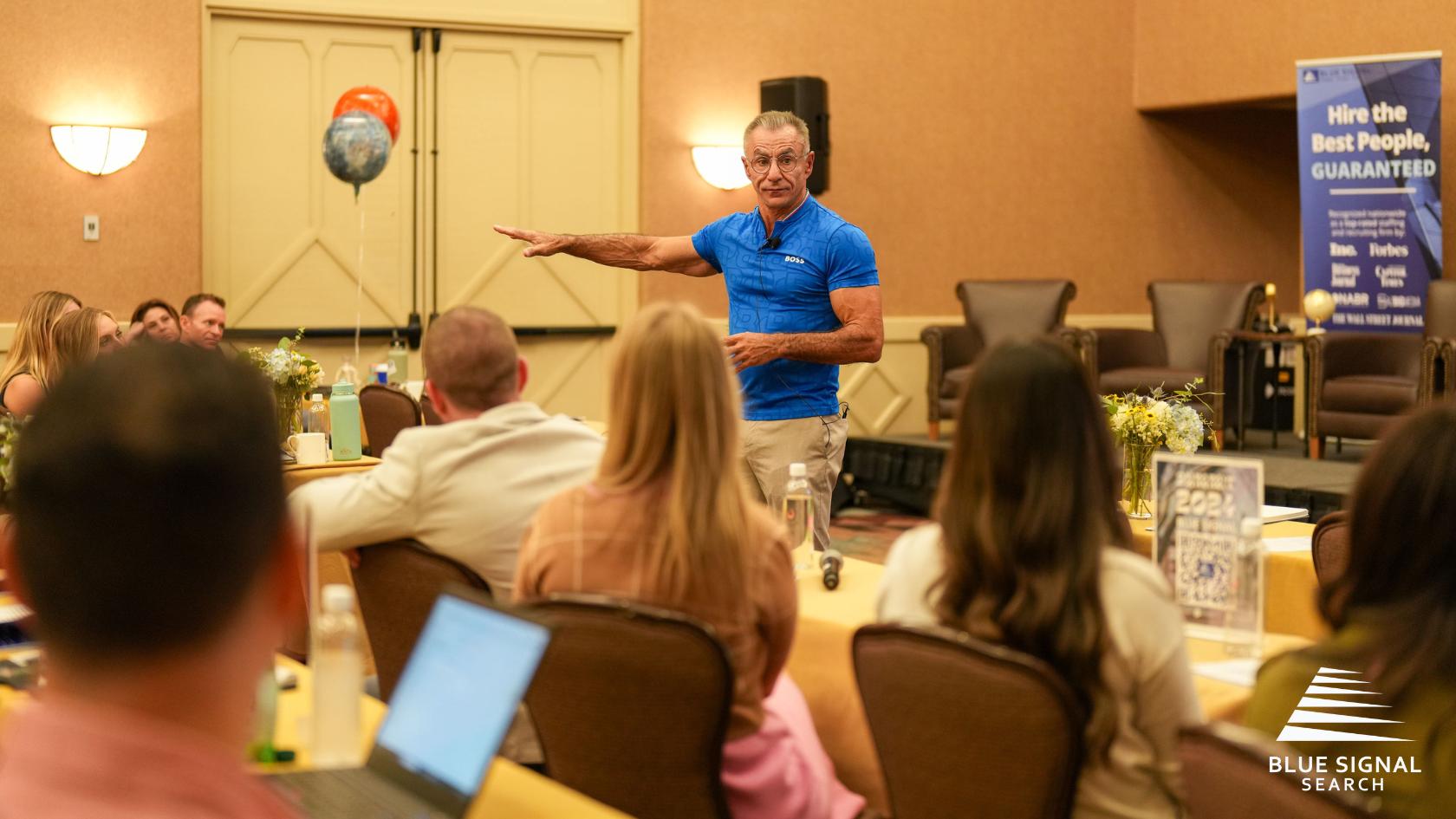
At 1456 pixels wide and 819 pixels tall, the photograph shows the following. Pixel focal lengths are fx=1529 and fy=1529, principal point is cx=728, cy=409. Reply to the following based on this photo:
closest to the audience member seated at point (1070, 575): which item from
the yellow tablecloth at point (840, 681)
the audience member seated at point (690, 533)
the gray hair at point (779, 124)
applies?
the audience member seated at point (690, 533)

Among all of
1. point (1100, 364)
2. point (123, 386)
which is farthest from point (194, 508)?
point (1100, 364)

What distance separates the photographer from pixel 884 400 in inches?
394

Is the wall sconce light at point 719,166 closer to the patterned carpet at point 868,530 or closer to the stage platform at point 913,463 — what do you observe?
the stage platform at point 913,463

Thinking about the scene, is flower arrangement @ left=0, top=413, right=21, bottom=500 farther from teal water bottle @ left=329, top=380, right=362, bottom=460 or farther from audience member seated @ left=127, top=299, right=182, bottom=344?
audience member seated @ left=127, top=299, right=182, bottom=344

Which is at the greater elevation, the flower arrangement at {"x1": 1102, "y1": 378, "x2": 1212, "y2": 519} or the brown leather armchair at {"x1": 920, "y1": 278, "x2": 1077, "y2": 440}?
the brown leather armchair at {"x1": 920, "y1": 278, "x2": 1077, "y2": 440}

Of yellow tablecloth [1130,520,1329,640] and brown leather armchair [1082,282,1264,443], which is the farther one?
brown leather armchair [1082,282,1264,443]

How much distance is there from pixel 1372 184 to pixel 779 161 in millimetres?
6178

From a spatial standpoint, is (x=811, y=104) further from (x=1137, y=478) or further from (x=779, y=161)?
(x=1137, y=478)

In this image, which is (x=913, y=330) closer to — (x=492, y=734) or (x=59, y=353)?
(x=59, y=353)

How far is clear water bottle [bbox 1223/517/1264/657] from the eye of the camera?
2.60m

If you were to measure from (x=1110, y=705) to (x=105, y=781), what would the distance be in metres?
1.38

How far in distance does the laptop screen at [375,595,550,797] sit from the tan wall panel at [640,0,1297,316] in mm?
7689

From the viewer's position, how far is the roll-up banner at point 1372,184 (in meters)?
8.91

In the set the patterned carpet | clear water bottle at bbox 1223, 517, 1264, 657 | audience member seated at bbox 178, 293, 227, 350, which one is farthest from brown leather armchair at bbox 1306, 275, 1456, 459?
clear water bottle at bbox 1223, 517, 1264, 657
